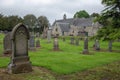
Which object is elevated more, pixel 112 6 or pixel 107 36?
pixel 112 6

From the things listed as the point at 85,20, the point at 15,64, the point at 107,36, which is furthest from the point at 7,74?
the point at 85,20

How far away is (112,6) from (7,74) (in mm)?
6680

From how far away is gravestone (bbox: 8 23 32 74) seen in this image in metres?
12.5

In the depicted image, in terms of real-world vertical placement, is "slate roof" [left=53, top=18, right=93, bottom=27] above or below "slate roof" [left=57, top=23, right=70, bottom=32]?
above

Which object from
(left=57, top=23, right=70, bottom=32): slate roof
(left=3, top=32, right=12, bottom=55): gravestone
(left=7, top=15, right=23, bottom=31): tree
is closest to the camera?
(left=3, top=32, right=12, bottom=55): gravestone

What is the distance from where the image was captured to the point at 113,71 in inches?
561

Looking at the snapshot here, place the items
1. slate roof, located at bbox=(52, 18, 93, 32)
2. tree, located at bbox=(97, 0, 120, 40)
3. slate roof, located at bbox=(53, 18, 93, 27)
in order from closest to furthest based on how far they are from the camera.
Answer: tree, located at bbox=(97, 0, 120, 40), slate roof, located at bbox=(53, 18, 93, 27), slate roof, located at bbox=(52, 18, 93, 32)

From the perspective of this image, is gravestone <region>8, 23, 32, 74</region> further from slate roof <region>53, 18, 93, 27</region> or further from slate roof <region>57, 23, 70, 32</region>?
slate roof <region>57, 23, 70, 32</region>

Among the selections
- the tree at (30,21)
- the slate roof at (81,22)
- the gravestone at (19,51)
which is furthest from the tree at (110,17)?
the tree at (30,21)

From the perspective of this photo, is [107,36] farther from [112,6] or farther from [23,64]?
[23,64]

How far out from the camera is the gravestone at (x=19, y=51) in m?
12.5

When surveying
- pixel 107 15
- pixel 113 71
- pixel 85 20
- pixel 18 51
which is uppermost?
pixel 85 20

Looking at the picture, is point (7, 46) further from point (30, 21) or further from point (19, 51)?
point (30, 21)

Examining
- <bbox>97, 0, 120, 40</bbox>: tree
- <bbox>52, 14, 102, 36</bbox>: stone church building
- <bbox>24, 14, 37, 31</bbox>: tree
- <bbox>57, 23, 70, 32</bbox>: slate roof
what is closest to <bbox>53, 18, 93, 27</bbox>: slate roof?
<bbox>52, 14, 102, 36</bbox>: stone church building
